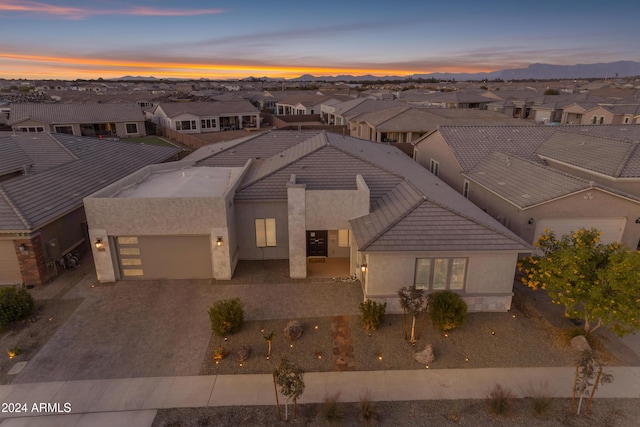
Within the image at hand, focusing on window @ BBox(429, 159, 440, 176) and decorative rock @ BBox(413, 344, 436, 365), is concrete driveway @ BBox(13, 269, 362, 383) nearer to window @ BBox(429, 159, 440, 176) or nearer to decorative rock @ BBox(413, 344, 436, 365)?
decorative rock @ BBox(413, 344, 436, 365)

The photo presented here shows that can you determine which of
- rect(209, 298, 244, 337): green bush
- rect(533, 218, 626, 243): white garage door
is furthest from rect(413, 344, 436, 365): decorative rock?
rect(533, 218, 626, 243): white garage door

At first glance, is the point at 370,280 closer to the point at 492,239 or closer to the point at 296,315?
the point at 296,315

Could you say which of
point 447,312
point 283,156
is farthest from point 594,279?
point 283,156

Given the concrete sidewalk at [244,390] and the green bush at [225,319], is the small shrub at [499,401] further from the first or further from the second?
the green bush at [225,319]

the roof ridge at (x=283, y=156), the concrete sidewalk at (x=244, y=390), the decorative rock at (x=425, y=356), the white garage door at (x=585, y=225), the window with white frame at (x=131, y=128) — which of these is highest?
the roof ridge at (x=283, y=156)

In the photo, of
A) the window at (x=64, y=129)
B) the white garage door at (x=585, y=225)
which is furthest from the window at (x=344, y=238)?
the window at (x=64, y=129)

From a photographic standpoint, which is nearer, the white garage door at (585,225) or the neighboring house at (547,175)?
the neighboring house at (547,175)

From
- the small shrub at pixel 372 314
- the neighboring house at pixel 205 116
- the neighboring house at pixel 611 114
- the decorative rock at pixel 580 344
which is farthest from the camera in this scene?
the neighboring house at pixel 205 116
